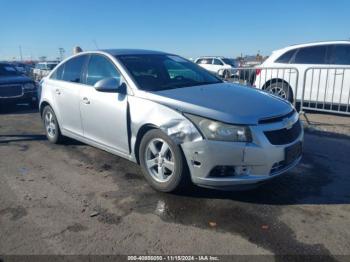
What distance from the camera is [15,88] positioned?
1048 cm

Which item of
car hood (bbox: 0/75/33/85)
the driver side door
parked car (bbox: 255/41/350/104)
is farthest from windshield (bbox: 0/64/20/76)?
parked car (bbox: 255/41/350/104)

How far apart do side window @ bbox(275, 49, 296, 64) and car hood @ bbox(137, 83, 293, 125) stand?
5.27 m

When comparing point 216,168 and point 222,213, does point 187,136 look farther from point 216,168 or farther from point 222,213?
point 222,213

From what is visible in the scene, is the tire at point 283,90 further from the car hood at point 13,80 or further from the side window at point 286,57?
the car hood at point 13,80

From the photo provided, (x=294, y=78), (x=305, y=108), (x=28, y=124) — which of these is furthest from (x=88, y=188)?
(x=294, y=78)

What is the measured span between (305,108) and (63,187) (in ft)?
19.6

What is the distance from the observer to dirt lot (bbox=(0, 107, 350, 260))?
297cm

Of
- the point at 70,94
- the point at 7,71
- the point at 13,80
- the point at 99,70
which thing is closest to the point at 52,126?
the point at 70,94

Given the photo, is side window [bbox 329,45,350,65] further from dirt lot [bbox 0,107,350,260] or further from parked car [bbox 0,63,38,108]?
parked car [bbox 0,63,38,108]

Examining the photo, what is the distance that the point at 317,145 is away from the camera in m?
6.07

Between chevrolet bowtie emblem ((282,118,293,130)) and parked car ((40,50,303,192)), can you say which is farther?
chevrolet bowtie emblem ((282,118,293,130))

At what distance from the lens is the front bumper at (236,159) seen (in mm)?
3422

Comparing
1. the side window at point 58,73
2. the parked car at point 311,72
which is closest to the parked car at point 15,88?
the side window at point 58,73

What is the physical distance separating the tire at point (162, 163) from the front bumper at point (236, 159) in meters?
0.12
